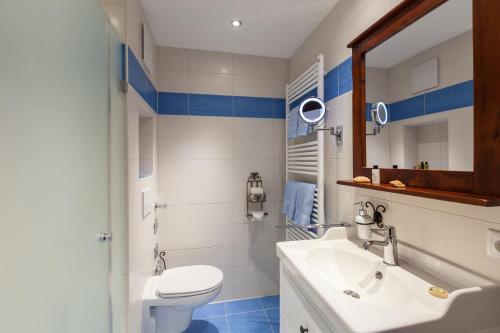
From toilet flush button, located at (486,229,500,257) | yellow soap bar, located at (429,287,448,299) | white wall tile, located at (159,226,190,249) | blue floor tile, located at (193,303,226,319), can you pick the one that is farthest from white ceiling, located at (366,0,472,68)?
blue floor tile, located at (193,303,226,319)

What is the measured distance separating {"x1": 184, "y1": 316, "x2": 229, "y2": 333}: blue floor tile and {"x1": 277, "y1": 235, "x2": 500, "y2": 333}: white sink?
122 cm

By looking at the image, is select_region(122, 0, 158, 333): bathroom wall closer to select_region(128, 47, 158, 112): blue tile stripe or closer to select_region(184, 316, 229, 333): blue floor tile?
select_region(128, 47, 158, 112): blue tile stripe

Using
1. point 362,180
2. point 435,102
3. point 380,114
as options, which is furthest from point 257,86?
point 435,102

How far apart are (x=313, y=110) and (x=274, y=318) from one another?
5.93 ft

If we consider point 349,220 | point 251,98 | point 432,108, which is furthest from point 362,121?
point 251,98

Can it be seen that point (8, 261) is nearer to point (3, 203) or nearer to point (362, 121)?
point (3, 203)

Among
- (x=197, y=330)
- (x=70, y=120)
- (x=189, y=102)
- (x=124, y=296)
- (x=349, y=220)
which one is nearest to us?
→ (x=70, y=120)

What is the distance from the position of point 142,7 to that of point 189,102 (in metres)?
0.79

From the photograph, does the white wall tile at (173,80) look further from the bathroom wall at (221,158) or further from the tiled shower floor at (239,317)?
the tiled shower floor at (239,317)

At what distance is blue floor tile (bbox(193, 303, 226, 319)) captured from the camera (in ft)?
6.82

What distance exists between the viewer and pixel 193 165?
7.24 feet

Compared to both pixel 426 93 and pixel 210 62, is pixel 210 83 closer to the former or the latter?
pixel 210 62

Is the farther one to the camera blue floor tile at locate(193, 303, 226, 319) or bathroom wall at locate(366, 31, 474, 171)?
blue floor tile at locate(193, 303, 226, 319)

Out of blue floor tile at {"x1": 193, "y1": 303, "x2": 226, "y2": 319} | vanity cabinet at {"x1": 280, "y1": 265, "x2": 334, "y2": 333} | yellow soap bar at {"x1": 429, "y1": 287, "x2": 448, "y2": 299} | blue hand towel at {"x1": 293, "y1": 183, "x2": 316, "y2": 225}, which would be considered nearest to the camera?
yellow soap bar at {"x1": 429, "y1": 287, "x2": 448, "y2": 299}
